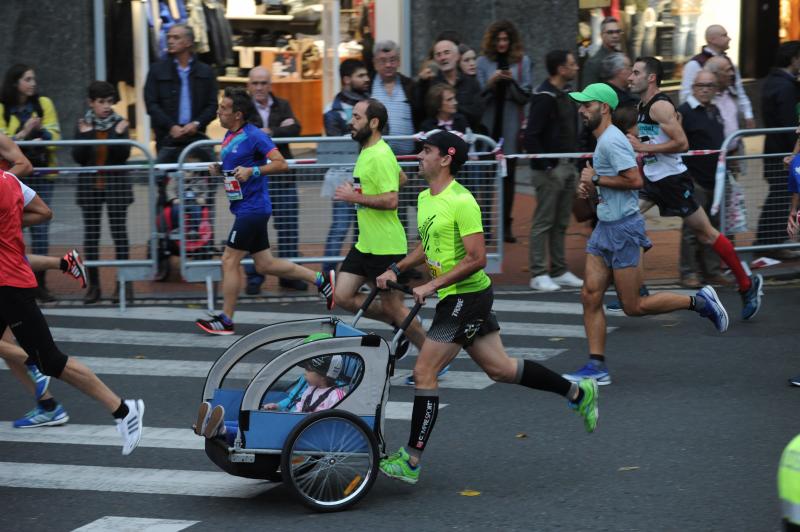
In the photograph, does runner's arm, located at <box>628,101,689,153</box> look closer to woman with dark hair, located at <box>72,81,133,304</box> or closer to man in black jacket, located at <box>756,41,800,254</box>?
man in black jacket, located at <box>756,41,800,254</box>

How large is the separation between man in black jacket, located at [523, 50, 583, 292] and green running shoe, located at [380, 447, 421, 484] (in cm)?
568

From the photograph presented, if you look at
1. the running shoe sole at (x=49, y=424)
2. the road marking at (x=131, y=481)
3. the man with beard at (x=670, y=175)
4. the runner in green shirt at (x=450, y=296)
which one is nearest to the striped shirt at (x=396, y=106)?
the man with beard at (x=670, y=175)

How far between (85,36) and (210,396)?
460 inches

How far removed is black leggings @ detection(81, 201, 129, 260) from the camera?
37.1 ft

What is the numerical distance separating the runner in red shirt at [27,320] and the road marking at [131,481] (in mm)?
178

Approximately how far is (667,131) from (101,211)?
490 cm

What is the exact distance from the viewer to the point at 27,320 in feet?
23.4

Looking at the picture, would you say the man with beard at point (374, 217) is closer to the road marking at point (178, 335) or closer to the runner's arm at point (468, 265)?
the road marking at point (178, 335)

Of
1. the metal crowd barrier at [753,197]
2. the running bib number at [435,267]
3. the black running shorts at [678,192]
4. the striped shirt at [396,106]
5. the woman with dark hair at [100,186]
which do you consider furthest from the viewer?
the striped shirt at [396,106]

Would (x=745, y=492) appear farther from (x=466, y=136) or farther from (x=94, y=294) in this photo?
(x=94, y=294)

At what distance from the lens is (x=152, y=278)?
11500mm

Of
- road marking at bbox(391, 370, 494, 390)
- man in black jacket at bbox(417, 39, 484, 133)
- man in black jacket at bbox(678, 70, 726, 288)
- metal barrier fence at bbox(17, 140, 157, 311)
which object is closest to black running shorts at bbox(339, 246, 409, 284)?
road marking at bbox(391, 370, 494, 390)

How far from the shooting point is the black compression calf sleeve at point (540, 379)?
6938mm

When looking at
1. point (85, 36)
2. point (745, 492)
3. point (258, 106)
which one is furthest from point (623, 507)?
point (85, 36)
